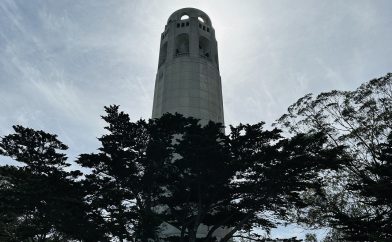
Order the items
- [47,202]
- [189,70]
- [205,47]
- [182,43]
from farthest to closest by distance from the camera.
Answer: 1. [205,47]
2. [182,43]
3. [189,70]
4. [47,202]

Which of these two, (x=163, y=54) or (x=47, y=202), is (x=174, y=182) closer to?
(x=47, y=202)

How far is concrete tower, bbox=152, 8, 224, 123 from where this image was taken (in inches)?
1460

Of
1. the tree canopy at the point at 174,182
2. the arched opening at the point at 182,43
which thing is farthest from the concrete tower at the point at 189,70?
the tree canopy at the point at 174,182

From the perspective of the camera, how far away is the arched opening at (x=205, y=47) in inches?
1724

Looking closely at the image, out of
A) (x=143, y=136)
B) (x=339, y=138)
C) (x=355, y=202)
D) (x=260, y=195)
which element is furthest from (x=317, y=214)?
(x=143, y=136)

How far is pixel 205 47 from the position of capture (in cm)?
4516

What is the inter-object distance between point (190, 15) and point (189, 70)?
10626 millimetres

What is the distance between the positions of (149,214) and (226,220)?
5.28 m

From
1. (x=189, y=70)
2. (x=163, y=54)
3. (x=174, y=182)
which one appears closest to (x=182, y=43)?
(x=163, y=54)

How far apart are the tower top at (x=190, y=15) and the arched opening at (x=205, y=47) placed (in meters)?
3.45

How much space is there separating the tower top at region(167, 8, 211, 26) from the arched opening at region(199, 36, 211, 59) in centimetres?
345

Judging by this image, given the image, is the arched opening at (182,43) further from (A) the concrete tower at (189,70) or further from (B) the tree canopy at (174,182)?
(B) the tree canopy at (174,182)

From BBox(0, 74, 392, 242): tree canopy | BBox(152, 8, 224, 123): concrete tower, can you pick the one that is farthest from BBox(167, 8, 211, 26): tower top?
BBox(0, 74, 392, 242): tree canopy

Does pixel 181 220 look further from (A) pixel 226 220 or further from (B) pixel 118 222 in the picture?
(B) pixel 118 222
